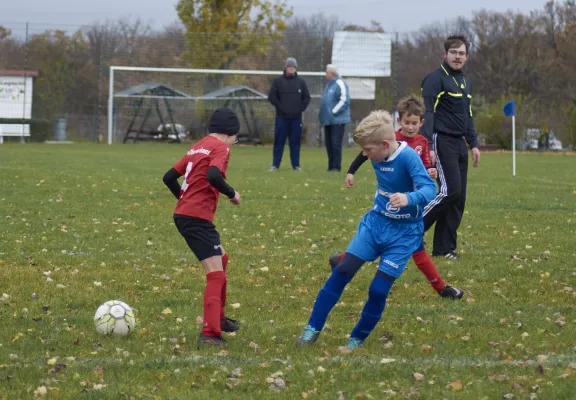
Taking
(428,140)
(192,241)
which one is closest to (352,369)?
(192,241)

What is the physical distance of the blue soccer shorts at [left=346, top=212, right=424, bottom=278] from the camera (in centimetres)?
579

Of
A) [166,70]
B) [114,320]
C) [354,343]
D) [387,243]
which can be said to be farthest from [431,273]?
[166,70]

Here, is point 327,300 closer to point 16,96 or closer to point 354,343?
point 354,343

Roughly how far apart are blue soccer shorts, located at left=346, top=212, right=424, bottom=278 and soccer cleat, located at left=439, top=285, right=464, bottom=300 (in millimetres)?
1566

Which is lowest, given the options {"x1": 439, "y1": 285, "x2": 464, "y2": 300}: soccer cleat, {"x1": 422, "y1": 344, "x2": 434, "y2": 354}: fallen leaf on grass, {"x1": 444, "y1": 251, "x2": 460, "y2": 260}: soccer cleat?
{"x1": 422, "y1": 344, "x2": 434, "y2": 354}: fallen leaf on grass

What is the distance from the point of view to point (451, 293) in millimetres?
7309

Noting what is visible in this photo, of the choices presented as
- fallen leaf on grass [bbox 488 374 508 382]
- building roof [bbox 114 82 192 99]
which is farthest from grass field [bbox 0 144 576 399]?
building roof [bbox 114 82 192 99]

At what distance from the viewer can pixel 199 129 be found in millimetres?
38062

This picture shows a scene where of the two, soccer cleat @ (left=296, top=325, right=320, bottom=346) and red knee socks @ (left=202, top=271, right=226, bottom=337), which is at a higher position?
red knee socks @ (left=202, top=271, right=226, bottom=337)

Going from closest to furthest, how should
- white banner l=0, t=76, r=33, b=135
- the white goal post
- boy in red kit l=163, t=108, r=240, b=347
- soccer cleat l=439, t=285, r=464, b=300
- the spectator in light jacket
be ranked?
boy in red kit l=163, t=108, r=240, b=347
soccer cleat l=439, t=285, r=464, b=300
the spectator in light jacket
the white goal post
white banner l=0, t=76, r=33, b=135

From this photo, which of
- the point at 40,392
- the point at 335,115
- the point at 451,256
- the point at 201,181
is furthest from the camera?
the point at 335,115

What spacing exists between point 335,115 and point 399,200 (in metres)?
14.9

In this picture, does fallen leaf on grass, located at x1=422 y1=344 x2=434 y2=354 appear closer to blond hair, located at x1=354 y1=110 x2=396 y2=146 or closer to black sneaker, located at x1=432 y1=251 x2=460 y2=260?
blond hair, located at x1=354 y1=110 x2=396 y2=146

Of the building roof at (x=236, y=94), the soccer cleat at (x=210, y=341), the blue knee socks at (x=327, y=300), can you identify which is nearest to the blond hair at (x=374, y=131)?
the blue knee socks at (x=327, y=300)
